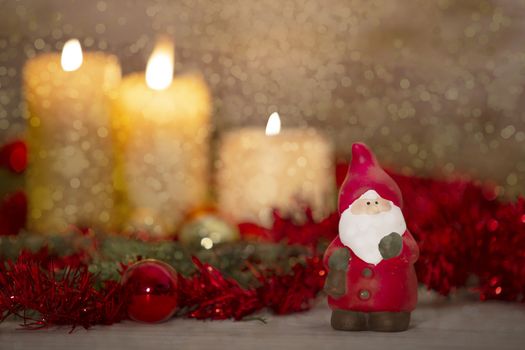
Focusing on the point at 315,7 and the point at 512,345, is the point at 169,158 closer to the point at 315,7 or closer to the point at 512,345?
the point at 315,7

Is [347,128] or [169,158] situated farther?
[347,128]

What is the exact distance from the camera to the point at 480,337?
0.51 m

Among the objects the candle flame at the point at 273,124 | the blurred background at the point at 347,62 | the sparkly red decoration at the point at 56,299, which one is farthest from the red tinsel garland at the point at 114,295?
the blurred background at the point at 347,62

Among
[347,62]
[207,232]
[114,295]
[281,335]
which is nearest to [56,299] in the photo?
[114,295]

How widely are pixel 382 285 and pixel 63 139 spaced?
0.47 m

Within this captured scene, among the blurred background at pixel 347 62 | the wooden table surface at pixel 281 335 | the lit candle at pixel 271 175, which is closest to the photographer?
the wooden table surface at pixel 281 335

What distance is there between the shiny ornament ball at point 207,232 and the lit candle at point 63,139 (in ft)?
0.42

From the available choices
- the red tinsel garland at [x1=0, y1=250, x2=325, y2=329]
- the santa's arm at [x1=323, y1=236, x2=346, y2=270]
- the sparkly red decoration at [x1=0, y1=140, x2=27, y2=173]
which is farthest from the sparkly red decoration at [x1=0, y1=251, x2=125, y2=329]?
the sparkly red decoration at [x1=0, y1=140, x2=27, y2=173]

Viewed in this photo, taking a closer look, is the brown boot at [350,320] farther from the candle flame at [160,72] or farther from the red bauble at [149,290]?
the candle flame at [160,72]

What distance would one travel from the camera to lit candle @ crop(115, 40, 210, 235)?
0.90m

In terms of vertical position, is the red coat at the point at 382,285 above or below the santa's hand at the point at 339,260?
below

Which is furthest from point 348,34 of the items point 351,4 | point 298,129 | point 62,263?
point 62,263

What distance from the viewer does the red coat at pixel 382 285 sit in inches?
20.0

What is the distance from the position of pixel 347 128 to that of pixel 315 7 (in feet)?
0.54
